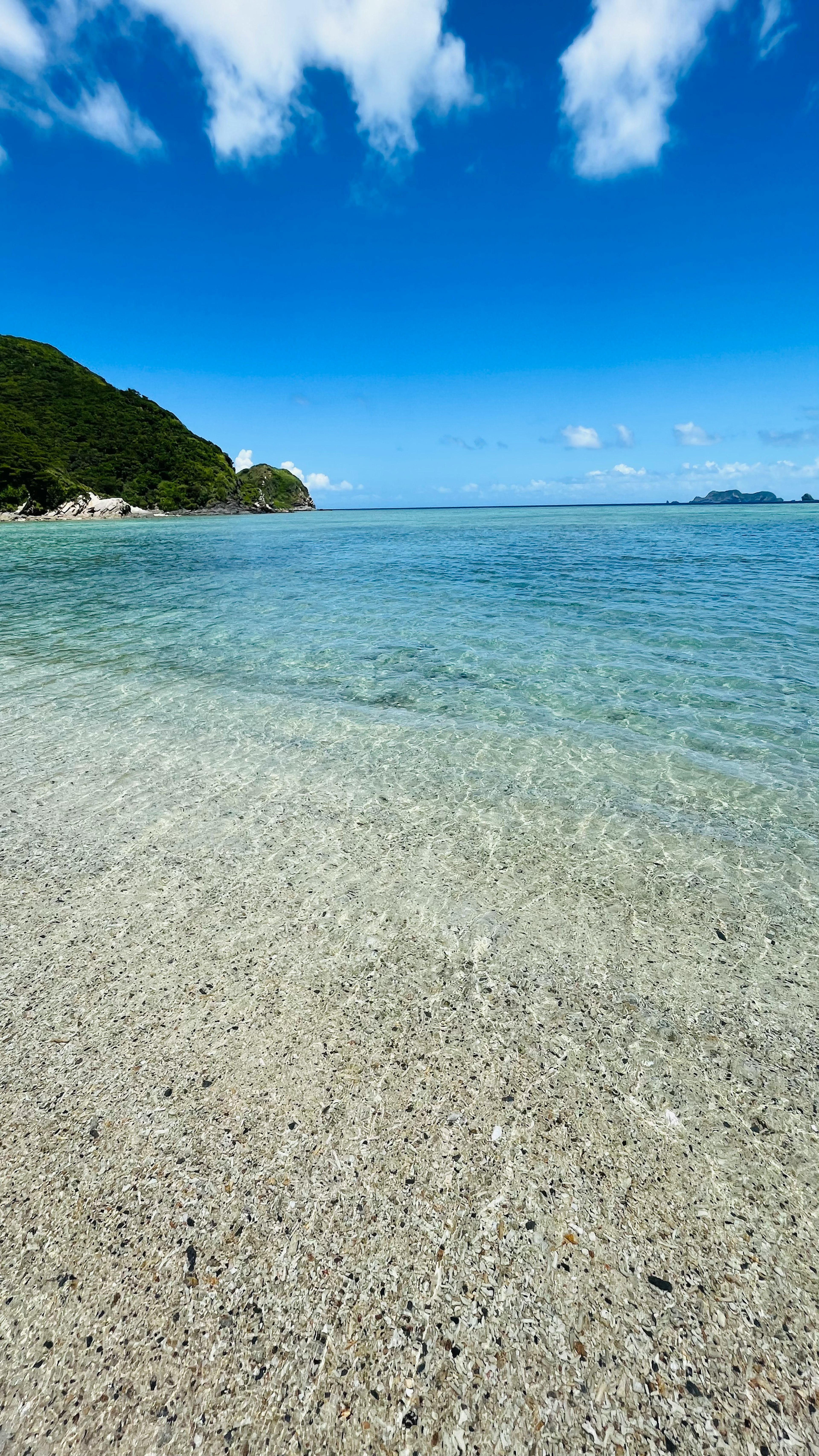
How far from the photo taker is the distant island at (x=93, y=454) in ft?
259

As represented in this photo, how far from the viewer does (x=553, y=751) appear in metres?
7.41

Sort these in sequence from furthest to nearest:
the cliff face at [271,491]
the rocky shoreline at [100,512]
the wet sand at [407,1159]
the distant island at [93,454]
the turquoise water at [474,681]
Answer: the cliff face at [271,491] → the distant island at [93,454] → the rocky shoreline at [100,512] → the turquoise water at [474,681] → the wet sand at [407,1159]

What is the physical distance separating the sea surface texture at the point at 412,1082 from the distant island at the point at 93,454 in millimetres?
89228

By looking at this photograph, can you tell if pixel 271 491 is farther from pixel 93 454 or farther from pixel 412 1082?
pixel 412 1082

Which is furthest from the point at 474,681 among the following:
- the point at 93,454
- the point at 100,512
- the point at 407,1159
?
the point at 93,454

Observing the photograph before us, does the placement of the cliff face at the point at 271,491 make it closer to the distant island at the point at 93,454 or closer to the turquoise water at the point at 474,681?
the distant island at the point at 93,454

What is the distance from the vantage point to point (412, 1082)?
3.20m

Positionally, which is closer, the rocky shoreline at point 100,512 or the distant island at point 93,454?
the rocky shoreline at point 100,512

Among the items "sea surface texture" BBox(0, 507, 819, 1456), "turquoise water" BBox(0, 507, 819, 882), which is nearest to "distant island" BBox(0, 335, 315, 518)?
"turquoise water" BBox(0, 507, 819, 882)

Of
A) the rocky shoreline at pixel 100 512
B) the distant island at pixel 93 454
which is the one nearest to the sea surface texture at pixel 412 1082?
the rocky shoreline at pixel 100 512

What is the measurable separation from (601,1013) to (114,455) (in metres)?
125

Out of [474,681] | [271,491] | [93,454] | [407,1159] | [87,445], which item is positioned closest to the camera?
[407,1159]

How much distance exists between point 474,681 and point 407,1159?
27.1 feet

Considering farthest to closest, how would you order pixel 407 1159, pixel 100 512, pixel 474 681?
pixel 100 512
pixel 474 681
pixel 407 1159
